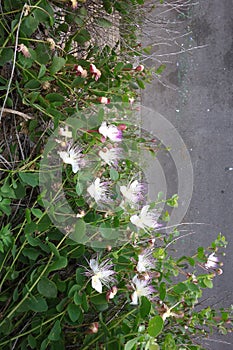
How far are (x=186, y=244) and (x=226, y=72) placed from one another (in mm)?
956

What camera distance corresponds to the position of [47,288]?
74 cm

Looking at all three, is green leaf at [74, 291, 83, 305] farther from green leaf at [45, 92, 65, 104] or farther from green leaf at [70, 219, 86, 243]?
green leaf at [45, 92, 65, 104]

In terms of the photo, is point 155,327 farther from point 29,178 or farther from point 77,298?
point 29,178

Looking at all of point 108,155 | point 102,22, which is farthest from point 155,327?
point 102,22

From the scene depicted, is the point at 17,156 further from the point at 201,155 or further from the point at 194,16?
the point at 194,16

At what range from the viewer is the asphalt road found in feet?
7.30

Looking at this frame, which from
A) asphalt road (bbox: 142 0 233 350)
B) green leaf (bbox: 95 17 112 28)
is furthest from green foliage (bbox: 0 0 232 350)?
asphalt road (bbox: 142 0 233 350)

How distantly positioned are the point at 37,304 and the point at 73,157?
0.26m

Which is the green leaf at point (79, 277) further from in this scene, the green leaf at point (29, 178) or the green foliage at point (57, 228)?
the green leaf at point (29, 178)

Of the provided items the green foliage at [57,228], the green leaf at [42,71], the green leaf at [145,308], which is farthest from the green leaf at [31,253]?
the green leaf at [42,71]

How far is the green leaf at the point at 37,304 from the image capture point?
733 mm

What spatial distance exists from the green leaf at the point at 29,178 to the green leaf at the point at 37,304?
197mm

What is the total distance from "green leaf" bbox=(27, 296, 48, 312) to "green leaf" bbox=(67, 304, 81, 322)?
1.6 inches

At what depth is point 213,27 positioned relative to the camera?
2363 millimetres
